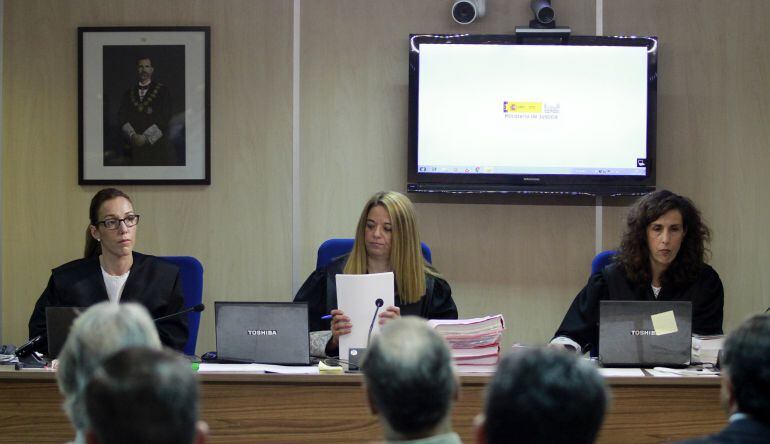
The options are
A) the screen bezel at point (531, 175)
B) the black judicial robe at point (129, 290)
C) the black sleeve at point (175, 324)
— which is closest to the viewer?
the black sleeve at point (175, 324)

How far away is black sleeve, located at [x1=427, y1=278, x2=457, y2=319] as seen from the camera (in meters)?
3.86

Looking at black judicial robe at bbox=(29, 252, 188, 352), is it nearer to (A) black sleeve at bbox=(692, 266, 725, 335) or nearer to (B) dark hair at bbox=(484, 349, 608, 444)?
(A) black sleeve at bbox=(692, 266, 725, 335)

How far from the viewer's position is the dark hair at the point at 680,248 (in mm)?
3838

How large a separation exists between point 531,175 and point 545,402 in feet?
10.7

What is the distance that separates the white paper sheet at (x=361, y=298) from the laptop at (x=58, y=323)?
0.88 m

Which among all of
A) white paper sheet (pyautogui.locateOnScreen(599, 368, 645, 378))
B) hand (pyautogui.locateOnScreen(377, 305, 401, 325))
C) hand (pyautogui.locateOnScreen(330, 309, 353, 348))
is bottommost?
white paper sheet (pyautogui.locateOnScreen(599, 368, 645, 378))

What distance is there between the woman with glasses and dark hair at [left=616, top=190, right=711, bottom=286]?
5.99 feet

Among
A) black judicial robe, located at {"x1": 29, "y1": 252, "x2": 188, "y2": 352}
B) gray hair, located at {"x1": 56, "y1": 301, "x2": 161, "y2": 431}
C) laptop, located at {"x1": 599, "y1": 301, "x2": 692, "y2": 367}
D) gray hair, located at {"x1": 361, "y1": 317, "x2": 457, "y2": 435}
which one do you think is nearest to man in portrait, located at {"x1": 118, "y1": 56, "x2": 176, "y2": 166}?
black judicial robe, located at {"x1": 29, "y1": 252, "x2": 188, "y2": 352}

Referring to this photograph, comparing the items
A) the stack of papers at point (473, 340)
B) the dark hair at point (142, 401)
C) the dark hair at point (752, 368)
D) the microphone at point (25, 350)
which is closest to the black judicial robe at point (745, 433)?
the dark hair at point (752, 368)

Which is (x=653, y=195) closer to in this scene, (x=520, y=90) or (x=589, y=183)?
(x=589, y=183)

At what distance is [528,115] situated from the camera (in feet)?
14.8

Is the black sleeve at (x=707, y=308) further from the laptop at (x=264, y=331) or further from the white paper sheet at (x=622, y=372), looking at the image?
the laptop at (x=264, y=331)

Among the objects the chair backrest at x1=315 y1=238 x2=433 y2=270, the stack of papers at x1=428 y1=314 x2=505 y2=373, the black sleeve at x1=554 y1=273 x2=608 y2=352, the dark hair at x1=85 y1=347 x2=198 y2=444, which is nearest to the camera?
the dark hair at x1=85 y1=347 x2=198 y2=444

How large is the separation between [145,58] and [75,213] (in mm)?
852
